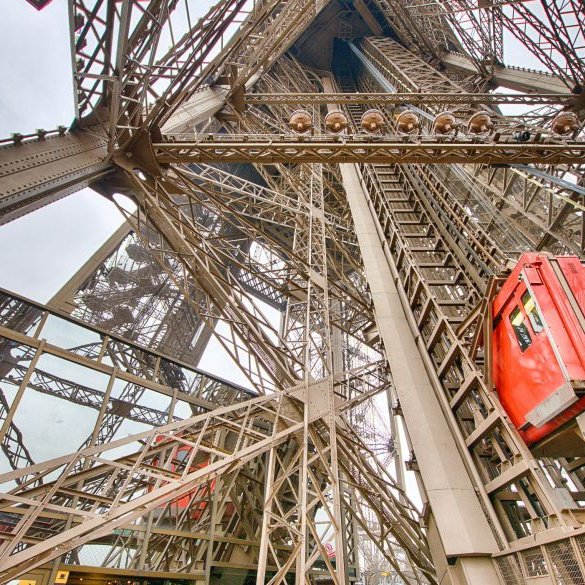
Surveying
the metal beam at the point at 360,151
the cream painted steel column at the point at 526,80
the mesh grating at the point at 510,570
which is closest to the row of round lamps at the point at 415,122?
the metal beam at the point at 360,151

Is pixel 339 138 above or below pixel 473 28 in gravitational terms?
below

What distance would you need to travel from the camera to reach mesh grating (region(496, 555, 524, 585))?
149 inches

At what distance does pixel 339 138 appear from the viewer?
6387 millimetres

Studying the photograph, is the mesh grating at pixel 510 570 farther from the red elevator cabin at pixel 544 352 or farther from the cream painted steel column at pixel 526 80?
the cream painted steel column at pixel 526 80

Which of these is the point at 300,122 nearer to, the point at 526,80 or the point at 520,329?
the point at 520,329

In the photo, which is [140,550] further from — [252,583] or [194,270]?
[194,270]

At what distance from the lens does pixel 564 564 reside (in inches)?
125

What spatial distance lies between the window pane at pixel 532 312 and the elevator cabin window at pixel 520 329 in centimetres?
12

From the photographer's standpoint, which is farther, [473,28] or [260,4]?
[473,28]

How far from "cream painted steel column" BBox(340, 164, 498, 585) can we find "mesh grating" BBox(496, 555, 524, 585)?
10 cm

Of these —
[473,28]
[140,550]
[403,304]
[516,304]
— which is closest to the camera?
[516,304]

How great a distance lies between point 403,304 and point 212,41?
6.20 m

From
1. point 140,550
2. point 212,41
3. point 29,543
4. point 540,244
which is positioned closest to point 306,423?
point 140,550

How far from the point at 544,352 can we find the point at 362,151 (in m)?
4.44
